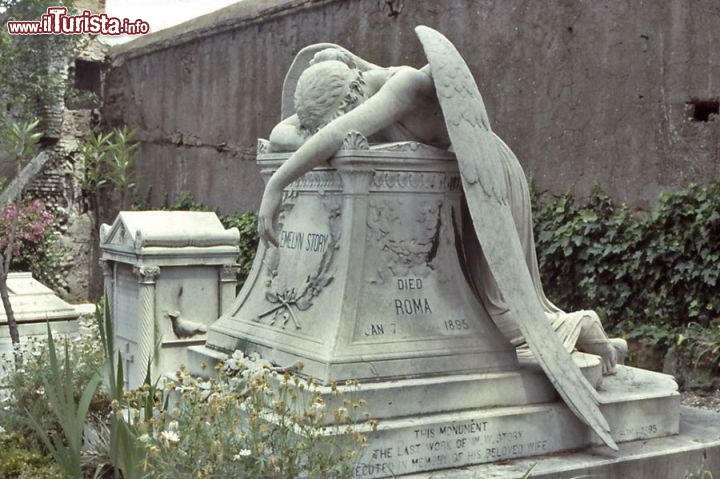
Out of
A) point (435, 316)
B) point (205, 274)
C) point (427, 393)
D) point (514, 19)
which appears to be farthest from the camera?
point (514, 19)

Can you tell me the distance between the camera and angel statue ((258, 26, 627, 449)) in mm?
3879

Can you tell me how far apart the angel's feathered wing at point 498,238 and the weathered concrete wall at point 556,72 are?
329 centimetres

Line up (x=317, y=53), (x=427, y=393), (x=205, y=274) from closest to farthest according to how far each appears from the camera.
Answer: (x=427, y=393) → (x=317, y=53) → (x=205, y=274)

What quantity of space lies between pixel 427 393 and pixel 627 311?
3.54m

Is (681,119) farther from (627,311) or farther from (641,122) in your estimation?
(627,311)

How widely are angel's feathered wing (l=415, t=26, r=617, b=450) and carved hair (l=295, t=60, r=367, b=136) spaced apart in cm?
43

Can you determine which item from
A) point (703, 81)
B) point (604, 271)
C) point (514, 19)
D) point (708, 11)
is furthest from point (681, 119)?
point (514, 19)

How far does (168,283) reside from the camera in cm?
619

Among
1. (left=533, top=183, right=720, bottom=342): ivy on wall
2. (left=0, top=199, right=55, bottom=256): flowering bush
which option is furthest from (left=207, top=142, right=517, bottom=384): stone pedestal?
(left=0, top=199, right=55, bottom=256): flowering bush

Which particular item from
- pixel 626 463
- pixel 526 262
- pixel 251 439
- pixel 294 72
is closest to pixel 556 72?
pixel 294 72

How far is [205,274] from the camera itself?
6340mm

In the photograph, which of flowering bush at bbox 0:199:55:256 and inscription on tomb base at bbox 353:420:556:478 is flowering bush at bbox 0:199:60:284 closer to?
flowering bush at bbox 0:199:55:256

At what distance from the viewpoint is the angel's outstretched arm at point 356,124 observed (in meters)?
3.93

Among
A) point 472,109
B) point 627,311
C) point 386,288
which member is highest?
point 472,109
